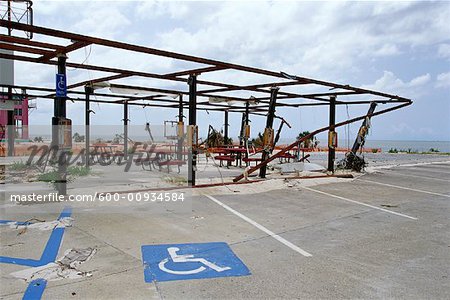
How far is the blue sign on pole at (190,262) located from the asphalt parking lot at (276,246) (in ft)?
0.38

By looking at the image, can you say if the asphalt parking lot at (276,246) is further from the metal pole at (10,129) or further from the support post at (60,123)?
the metal pole at (10,129)

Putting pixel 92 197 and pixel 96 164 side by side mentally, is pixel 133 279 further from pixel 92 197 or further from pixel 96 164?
pixel 96 164

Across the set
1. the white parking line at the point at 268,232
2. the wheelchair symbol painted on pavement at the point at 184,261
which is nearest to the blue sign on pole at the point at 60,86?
the white parking line at the point at 268,232

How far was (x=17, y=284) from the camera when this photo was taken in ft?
12.7

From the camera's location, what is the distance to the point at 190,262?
183 inches

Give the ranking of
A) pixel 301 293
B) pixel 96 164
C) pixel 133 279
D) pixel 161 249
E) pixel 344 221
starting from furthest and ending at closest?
pixel 96 164, pixel 344 221, pixel 161 249, pixel 133 279, pixel 301 293

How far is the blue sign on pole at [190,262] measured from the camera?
4.25m

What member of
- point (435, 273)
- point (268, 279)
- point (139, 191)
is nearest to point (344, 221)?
point (435, 273)

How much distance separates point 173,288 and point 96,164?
583 inches

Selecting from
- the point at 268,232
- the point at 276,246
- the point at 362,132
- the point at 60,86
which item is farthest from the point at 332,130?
the point at 60,86

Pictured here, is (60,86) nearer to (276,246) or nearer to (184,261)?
(184,261)

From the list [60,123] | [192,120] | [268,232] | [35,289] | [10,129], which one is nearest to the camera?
[35,289]

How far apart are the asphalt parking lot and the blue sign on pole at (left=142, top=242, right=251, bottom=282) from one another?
12 cm

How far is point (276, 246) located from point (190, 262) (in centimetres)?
150
